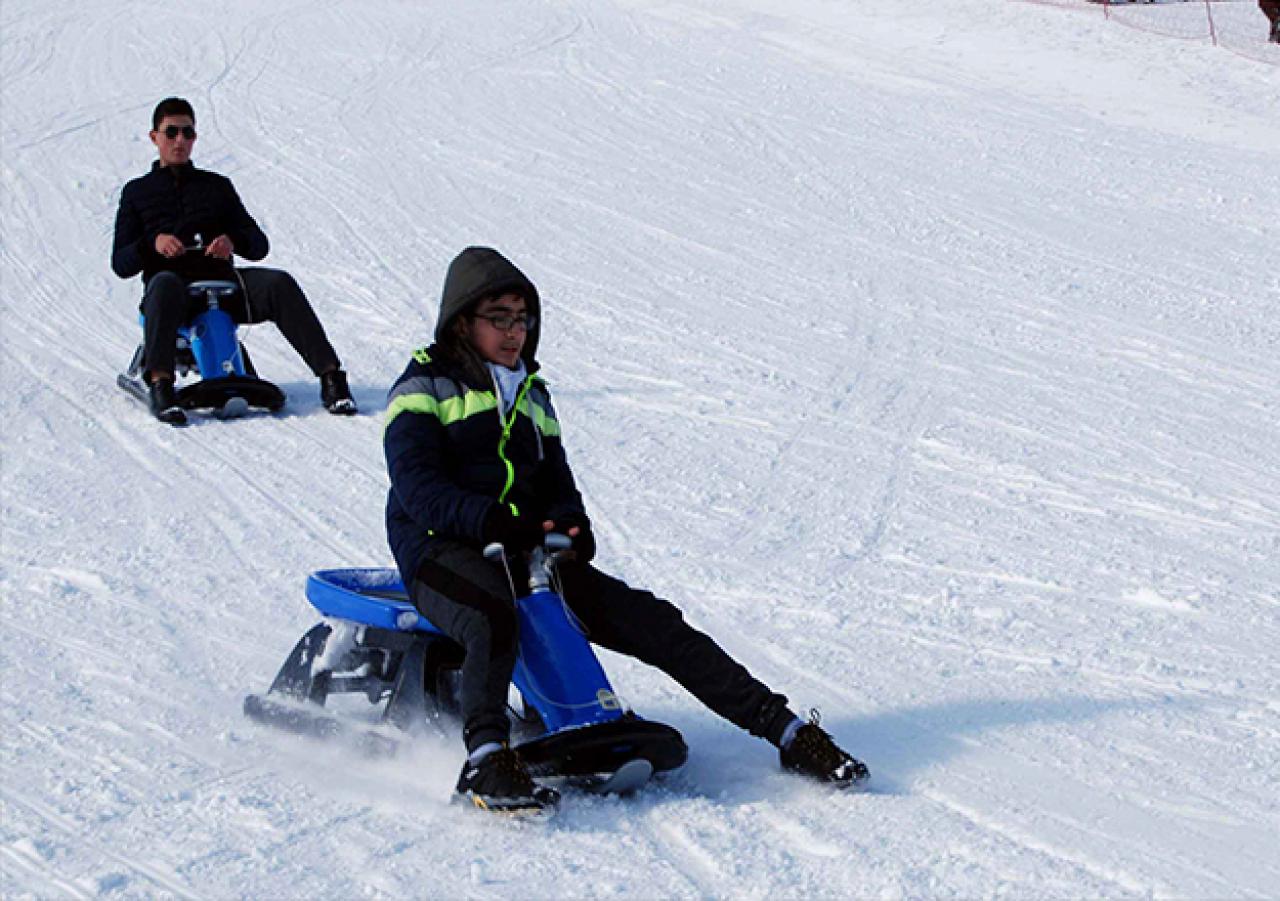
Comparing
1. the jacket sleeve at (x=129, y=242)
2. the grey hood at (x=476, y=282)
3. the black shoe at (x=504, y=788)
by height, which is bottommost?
the black shoe at (x=504, y=788)

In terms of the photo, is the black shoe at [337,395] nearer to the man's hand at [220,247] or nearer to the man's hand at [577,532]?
the man's hand at [220,247]

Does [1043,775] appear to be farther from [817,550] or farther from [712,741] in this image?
[817,550]

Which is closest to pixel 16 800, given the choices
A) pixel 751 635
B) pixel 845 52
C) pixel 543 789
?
pixel 543 789

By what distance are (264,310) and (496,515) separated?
15.7ft

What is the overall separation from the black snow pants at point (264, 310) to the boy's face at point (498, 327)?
4.37 metres

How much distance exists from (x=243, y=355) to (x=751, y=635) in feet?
13.2

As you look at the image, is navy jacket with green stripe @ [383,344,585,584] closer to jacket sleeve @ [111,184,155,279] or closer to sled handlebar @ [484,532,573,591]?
sled handlebar @ [484,532,573,591]

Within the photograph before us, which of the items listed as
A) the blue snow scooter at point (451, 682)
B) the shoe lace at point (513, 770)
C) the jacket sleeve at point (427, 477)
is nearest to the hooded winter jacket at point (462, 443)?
the jacket sleeve at point (427, 477)

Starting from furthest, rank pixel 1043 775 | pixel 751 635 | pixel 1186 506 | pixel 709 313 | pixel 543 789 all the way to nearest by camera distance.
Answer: pixel 709 313 < pixel 1186 506 < pixel 751 635 < pixel 1043 775 < pixel 543 789

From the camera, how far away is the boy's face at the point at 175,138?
9.06 metres

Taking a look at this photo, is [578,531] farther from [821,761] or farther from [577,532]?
[821,761]

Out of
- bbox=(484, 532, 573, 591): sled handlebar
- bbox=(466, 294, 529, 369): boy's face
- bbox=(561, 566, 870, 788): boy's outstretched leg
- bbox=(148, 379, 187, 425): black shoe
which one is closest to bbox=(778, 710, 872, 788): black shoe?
bbox=(561, 566, 870, 788): boy's outstretched leg

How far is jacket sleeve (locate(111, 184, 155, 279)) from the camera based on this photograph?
8948mm

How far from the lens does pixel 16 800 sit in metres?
4.57
